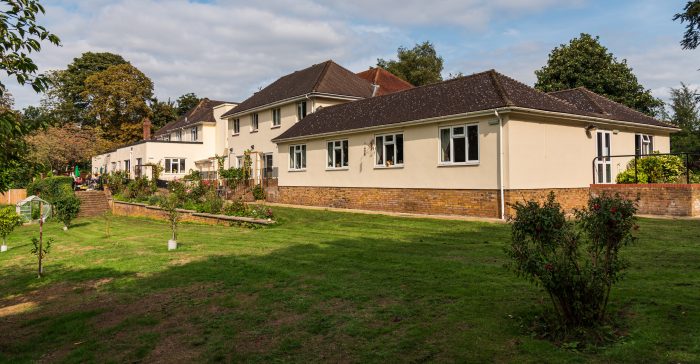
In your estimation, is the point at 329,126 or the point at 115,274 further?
the point at 329,126

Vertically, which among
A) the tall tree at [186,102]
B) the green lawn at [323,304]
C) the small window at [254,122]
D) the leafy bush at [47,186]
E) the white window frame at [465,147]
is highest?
the tall tree at [186,102]

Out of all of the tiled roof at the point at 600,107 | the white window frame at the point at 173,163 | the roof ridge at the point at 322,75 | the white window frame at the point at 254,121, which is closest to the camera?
the tiled roof at the point at 600,107

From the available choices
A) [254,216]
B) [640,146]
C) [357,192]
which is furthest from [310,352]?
[640,146]

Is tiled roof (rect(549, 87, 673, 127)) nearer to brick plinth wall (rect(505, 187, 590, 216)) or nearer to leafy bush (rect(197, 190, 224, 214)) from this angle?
brick plinth wall (rect(505, 187, 590, 216))

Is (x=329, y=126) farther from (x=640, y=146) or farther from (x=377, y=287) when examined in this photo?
(x=377, y=287)

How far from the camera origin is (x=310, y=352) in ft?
16.2

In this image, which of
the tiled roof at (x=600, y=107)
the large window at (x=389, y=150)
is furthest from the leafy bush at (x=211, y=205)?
the tiled roof at (x=600, y=107)

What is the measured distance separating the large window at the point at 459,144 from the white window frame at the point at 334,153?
6050 mm

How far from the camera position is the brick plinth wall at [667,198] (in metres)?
15.7

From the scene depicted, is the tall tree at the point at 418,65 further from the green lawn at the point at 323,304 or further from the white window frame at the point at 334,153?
the green lawn at the point at 323,304

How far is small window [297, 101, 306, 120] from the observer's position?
1277 inches

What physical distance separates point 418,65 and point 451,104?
142 feet

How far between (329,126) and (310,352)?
20.6 meters

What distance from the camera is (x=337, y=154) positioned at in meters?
24.3
